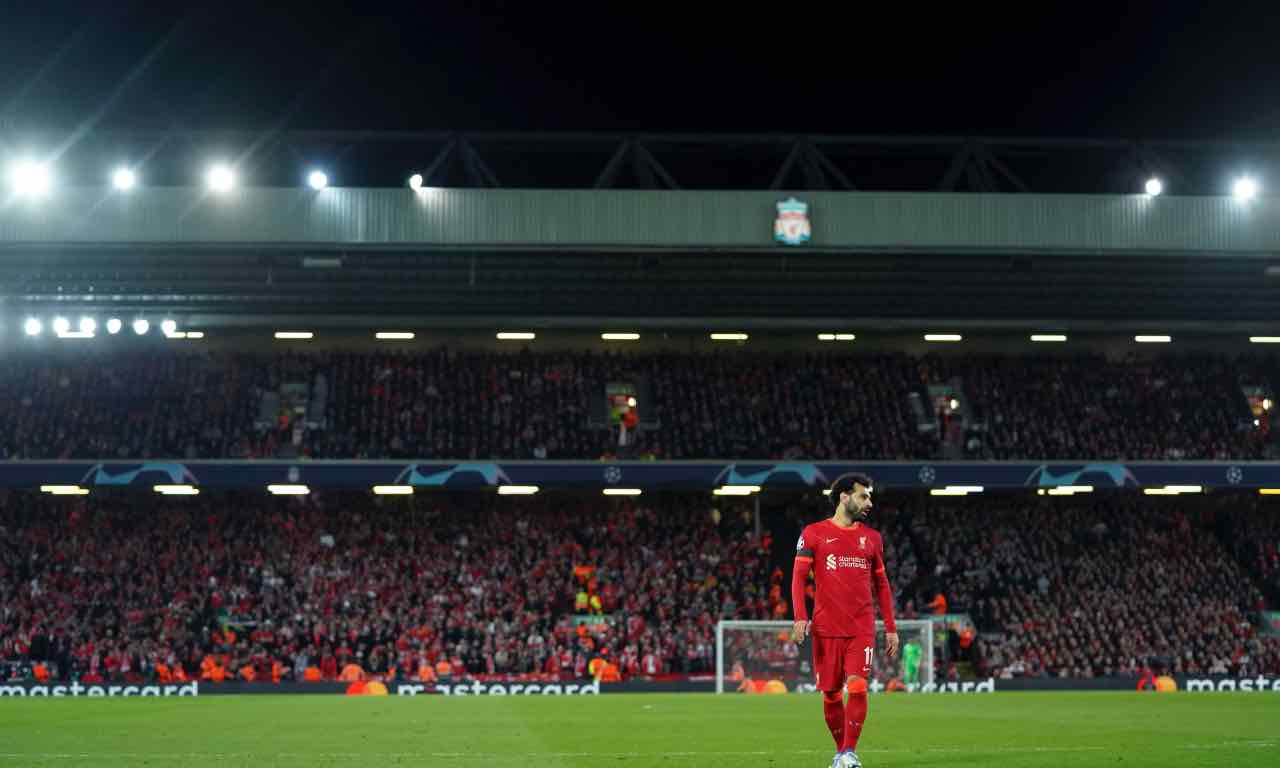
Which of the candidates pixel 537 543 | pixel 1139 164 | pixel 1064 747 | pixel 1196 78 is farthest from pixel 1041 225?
pixel 1064 747

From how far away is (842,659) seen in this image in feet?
36.4

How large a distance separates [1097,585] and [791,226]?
14.6 meters

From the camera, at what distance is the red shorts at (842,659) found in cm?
1101

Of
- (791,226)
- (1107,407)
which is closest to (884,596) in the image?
(791,226)

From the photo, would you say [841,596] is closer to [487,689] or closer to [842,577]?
[842,577]

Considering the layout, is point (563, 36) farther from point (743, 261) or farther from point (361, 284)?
point (361, 284)

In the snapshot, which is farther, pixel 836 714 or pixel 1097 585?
pixel 1097 585

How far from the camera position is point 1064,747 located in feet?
44.1

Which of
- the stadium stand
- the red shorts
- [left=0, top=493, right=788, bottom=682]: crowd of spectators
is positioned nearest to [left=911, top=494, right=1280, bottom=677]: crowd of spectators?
the stadium stand

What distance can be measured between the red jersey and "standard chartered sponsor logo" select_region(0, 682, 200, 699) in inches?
1048

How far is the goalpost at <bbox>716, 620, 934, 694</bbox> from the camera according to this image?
33.7 metres

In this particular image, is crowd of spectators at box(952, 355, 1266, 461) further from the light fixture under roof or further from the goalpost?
the light fixture under roof

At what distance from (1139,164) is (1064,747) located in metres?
25.2

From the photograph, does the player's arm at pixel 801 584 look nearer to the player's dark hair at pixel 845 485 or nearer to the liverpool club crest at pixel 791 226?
the player's dark hair at pixel 845 485
